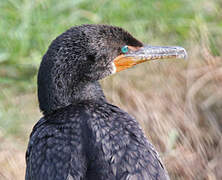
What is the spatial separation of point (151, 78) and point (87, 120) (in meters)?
1.82

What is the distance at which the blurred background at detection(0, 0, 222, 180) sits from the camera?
407cm

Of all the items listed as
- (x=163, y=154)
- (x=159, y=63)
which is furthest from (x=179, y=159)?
(x=159, y=63)

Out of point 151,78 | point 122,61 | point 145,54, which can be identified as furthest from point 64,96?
point 151,78

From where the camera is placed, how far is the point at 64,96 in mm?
3074

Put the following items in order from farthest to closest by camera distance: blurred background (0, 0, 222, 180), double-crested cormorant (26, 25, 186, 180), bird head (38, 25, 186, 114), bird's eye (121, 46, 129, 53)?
blurred background (0, 0, 222, 180) → bird's eye (121, 46, 129, 53) → bird head (38, 25, 186, 114) → double-crested cormorant (26, 25, 186, 180)

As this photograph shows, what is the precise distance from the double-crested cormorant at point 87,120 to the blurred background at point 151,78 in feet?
3.26

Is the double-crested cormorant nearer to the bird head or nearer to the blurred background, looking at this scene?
the bird head

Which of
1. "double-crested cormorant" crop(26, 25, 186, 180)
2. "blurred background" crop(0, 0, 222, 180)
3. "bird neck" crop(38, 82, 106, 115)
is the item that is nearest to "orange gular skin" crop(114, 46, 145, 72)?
"double-crested cormorant" crop(26, 25, 186, 180)

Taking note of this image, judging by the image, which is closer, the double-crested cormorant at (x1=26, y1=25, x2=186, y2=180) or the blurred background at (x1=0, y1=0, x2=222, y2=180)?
the double-crested cormorant at (x1=26, y1=25, x2=186, y2=180)

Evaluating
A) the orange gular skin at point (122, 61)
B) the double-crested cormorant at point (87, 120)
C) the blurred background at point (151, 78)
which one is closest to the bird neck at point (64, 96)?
the double-crested cormorant at point (87, 120)

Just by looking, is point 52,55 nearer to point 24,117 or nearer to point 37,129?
point 37,129

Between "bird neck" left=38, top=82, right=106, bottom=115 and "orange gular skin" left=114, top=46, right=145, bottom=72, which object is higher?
"orange gular skin" left=114, top=46, right=145, bottom=72

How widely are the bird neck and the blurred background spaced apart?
3.23 feet

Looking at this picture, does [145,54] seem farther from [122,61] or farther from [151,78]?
[151,78]
